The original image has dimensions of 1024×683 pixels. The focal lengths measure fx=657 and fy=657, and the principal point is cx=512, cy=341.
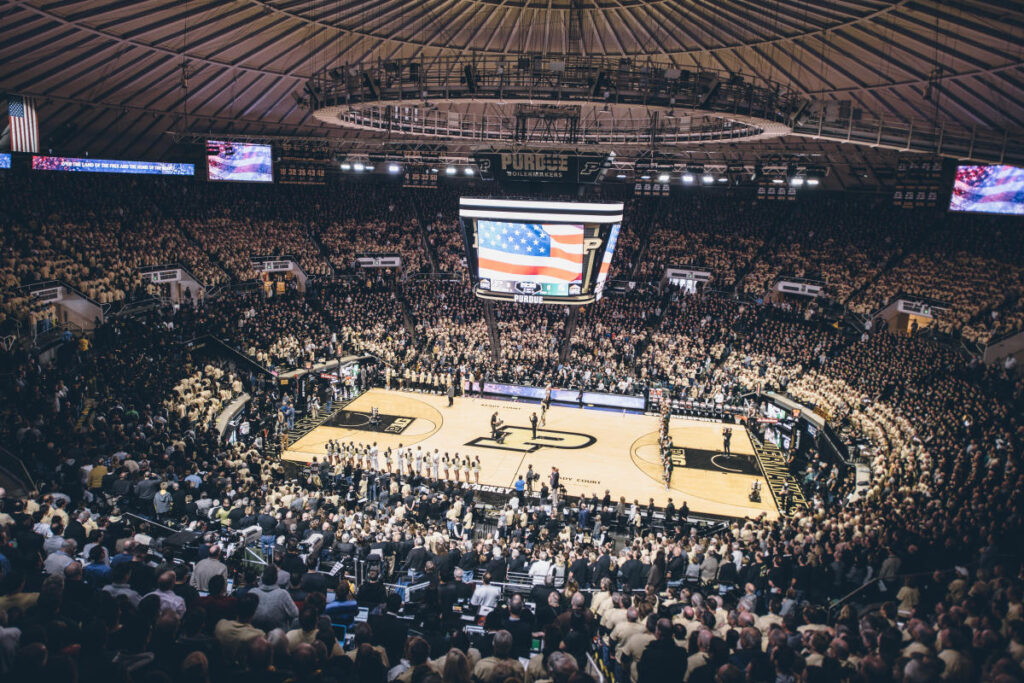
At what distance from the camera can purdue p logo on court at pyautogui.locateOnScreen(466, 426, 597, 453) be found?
3016cm

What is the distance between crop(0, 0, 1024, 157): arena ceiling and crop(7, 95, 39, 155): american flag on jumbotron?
512 mm

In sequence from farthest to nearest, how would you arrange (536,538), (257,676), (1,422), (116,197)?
(116,197) < (536,538) < (1,422) < (257,676)

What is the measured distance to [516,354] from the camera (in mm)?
38469

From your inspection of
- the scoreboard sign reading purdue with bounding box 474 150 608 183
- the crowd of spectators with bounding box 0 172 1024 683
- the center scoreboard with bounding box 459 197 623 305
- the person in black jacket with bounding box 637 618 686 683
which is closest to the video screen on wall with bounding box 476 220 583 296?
the center scoreboard with bounding box 459 197 623 305

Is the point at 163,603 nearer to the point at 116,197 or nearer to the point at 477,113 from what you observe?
the point at 477,113

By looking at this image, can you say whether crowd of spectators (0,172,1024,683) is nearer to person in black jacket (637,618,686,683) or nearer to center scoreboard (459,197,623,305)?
person in black jacket (637,618,686,683)

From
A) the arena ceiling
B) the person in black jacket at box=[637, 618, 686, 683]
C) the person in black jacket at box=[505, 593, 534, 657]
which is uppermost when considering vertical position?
the arena ceiling

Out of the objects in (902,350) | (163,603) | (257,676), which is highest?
(257,676)

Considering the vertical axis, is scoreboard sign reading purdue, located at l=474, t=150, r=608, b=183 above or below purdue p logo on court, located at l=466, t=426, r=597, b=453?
above

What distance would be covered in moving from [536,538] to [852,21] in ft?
62.9

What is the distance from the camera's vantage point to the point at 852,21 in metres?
21.2

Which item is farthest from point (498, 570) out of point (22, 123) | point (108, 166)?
point (108, 166)

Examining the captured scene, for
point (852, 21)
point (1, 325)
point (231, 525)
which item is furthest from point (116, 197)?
point (852, 21)

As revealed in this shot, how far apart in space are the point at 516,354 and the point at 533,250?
8.91 meters
